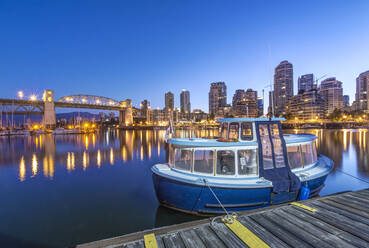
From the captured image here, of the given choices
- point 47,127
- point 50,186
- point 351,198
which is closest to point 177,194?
point 351,198

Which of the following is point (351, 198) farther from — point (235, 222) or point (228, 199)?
point (235, 222)

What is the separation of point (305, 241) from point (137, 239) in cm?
356

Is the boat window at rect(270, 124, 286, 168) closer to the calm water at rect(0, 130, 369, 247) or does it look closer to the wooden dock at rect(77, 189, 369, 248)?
the wooden dock at rect(77, 189, 369, 248)

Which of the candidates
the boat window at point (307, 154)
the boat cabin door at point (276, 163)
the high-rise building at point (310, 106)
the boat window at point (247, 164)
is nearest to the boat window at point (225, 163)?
the boat window at point (247, 164)

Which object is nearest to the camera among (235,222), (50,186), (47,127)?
(235,222)

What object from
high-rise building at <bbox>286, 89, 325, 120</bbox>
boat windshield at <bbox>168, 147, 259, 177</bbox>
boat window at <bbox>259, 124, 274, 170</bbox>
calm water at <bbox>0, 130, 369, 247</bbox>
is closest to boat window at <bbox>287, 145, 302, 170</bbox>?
boat window at <bbox>259, 124, 274, 170</bbox>

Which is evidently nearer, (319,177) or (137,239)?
(137,239)

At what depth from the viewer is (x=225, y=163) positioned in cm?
835

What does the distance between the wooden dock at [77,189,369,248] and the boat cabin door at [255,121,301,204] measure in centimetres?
231

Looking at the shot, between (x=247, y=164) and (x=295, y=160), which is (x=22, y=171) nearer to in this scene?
(x=247, y=164)

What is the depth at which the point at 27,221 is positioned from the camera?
8312mm

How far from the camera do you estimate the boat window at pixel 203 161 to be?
8.27m

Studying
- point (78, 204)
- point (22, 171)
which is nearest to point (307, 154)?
point (78, 204)

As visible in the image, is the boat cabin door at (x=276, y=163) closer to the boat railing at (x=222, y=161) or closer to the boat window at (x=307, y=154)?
the boat railing at (x=222, y=161)
